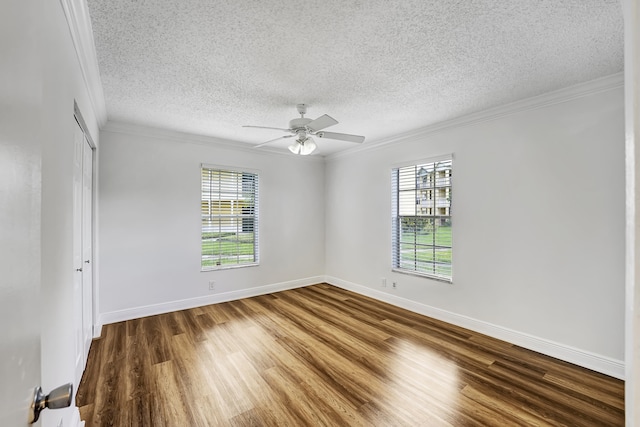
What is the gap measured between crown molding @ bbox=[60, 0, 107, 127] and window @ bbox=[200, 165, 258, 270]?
1880 millimetres

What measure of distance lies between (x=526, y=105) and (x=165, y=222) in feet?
15.2

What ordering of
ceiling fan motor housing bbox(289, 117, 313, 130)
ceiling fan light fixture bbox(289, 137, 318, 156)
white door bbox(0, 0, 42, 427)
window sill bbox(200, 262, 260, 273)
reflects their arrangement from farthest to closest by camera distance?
window sill bbox(200, 262, 260, 273) < ceiling fan light fixture bbox(289, 137, 318, 156) < ceiling fan motor housing bbox(289, 117, 313, 130) < white door bbox(0, 0, 42, 427)

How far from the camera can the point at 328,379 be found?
243 cm

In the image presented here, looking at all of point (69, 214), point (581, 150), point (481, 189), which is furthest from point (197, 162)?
→ point (581, 150)

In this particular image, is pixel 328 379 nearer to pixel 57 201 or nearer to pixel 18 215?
pixel 57 201

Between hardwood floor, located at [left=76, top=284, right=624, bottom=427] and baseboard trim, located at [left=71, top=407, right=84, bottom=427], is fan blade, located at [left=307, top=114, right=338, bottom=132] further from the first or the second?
baseboard trim, located at [left=71, top=407, right=84, bottom=427]

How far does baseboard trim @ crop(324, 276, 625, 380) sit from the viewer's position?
252cm

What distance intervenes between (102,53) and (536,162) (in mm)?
3976

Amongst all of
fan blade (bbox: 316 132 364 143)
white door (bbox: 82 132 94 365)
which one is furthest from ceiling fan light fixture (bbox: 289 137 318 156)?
white door (bbox: 82 132 94 365)

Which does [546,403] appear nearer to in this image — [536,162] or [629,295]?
[536,162]

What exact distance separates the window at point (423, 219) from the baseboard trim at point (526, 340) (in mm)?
466

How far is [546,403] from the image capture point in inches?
84.0

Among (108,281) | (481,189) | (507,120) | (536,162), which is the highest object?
(507,120)

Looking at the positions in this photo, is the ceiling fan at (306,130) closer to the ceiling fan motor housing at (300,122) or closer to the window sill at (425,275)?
the ceiling fan motor housing at (300,122)
